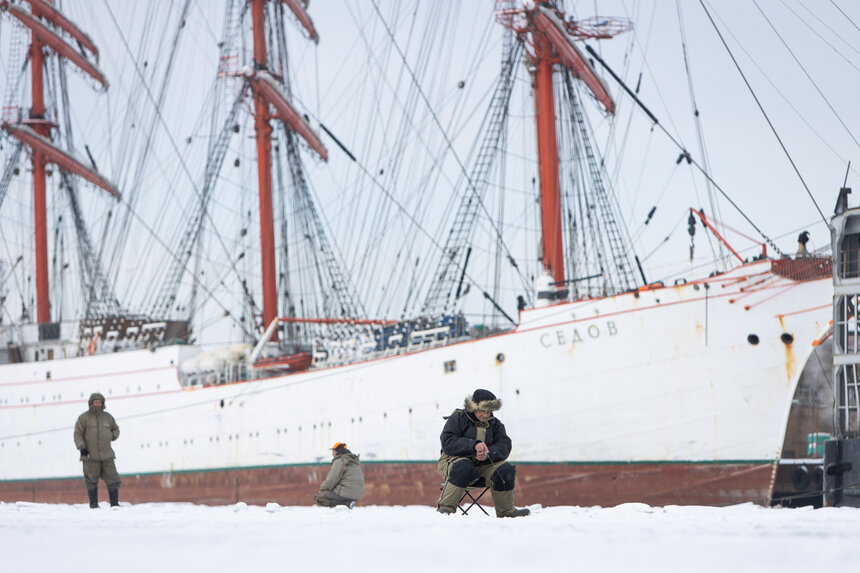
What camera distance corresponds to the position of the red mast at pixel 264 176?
33.5 metres

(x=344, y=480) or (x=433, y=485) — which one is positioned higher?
(x=344, y=480)

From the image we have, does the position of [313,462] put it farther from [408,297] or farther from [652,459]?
[652,459]

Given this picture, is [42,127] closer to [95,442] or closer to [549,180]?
[549,180]

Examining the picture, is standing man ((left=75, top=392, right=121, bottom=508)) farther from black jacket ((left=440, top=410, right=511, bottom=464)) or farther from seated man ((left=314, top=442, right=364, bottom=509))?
black jacket ((left=440, top=410, right=511, bottom=464))

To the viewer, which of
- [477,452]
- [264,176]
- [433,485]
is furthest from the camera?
[264,176]

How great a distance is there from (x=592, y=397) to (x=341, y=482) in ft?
33.0

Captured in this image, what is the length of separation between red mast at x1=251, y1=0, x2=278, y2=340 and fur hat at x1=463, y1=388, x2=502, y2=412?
2448cm

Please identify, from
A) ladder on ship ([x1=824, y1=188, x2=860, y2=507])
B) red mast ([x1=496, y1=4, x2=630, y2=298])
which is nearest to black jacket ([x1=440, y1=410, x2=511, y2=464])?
ladder on ship ([x1=824, y1=188, x2=860, y2=507])

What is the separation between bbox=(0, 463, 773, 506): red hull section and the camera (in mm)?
21375

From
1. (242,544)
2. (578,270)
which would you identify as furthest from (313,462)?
(242,544)

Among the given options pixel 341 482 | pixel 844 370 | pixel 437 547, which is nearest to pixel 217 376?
pixel 341 482

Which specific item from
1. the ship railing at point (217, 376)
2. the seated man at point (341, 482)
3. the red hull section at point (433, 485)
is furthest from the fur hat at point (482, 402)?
the ship railing at point (217, 376)

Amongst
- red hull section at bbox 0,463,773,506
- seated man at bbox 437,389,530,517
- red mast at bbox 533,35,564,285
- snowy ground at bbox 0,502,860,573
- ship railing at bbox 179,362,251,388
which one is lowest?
red hull section at bbox 0,463,773,506

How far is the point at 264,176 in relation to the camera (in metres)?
34.2
